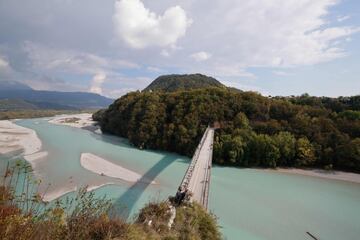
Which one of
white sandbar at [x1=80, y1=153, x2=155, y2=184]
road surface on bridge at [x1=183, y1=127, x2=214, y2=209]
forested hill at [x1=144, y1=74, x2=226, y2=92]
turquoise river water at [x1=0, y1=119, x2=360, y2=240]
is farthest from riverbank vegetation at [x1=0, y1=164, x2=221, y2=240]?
forested hill at [x1=144, y1=74, x2=226, y2=92]

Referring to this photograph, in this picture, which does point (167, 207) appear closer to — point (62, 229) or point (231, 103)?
point (62, 229)

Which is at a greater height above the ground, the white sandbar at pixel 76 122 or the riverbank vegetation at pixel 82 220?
the riverbank vegetation at pixel 82 220

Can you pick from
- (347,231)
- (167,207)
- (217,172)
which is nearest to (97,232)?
(167,207)

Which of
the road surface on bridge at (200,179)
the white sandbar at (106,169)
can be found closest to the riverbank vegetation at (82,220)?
the road surface on bridge at (200,179)

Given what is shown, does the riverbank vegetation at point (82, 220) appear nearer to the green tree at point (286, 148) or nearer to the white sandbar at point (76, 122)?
the green tree at point (286, 148)

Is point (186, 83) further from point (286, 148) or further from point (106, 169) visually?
point (106, 169)

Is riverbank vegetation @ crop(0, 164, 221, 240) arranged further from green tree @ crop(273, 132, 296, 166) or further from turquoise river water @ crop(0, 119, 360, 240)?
green tree @ crop(273, 132, 296, 166)
